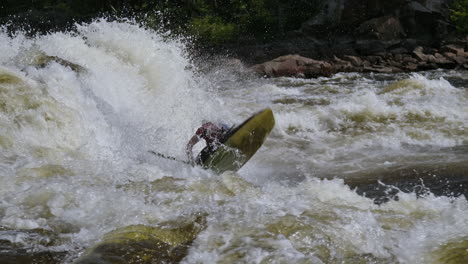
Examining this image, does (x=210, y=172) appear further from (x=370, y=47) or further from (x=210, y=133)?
(x=370, y=47)

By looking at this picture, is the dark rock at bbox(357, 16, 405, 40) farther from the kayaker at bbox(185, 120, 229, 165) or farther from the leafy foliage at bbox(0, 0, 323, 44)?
the kayaker at bbox(185, 120, 229, 165)

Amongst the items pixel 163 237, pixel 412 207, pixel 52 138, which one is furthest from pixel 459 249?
pixel 52 138

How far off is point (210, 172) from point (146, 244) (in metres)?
2.15

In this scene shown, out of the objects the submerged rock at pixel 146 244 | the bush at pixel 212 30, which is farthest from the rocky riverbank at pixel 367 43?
the submerged rock at pixel 146 244

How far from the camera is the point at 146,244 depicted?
2.76 meters

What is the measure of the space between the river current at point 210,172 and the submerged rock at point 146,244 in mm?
80

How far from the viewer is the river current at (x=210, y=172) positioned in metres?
2.91

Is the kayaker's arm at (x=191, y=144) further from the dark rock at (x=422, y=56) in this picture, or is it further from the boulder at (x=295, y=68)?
the dark rock at (x=422, y=56)

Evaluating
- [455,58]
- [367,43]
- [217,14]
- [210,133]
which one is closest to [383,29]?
[367,43]

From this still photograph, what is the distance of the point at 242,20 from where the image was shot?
22.2 metres

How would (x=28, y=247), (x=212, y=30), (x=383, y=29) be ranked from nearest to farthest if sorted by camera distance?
(x=28, y=247) < (x=383, y=29) < (x=212, y=30)

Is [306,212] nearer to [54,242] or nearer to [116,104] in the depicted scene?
[54,242]

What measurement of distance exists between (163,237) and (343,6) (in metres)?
18.8

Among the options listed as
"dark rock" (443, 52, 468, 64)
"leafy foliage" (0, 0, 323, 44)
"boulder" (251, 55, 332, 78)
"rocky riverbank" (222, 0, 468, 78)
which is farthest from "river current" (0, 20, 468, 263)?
"leafy foliage" (0, 0, 323, 44)
